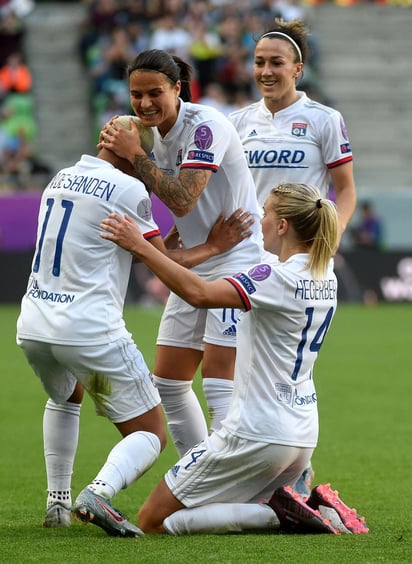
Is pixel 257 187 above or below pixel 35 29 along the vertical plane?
below

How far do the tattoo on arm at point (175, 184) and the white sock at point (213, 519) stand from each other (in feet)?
4.59

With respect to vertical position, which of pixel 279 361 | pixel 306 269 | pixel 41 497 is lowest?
pixel 41 497

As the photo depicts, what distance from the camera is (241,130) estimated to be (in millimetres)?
6852

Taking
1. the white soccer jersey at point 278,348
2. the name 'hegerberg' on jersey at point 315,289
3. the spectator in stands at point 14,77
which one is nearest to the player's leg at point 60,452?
the white soccer jersey at point 278,348

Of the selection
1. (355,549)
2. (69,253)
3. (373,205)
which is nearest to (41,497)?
(69,253)

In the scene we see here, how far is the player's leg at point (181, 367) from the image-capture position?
6.16 metres

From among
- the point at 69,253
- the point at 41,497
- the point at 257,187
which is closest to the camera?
the point at 69,253

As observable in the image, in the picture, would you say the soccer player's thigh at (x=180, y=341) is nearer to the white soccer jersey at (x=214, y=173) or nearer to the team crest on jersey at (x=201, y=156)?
the white soccer jersey at (x=214, y=173)

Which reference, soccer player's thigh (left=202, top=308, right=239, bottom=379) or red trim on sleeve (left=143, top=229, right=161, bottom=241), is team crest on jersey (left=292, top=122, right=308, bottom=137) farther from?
red trim on sleeve (left=143, top=229, right=161, bottom=241)

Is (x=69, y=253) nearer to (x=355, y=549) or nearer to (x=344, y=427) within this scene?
(x=355, y=549)

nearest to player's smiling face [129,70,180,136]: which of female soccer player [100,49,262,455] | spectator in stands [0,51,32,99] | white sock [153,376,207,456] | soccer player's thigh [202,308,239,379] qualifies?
female soccer player [100,49,262,455]

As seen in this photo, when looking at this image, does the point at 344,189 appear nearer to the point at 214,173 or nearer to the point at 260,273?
the point at 214,173

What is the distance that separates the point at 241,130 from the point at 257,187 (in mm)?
377

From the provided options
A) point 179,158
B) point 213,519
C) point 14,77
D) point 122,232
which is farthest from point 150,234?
point 14,77
